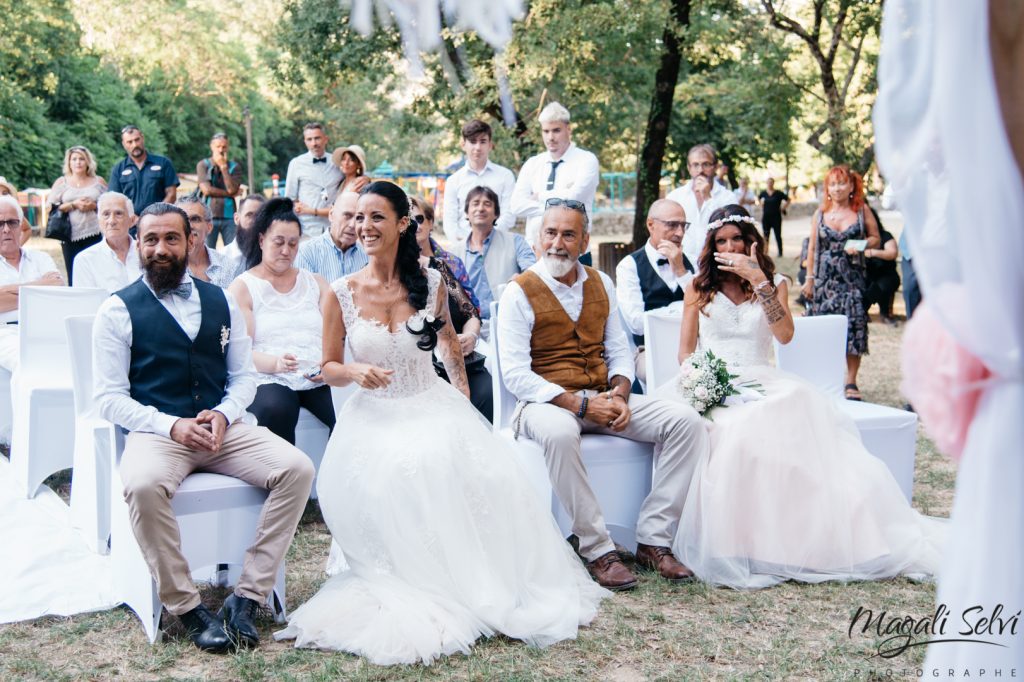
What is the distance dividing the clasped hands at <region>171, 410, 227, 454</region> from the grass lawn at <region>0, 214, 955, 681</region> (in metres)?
0.65

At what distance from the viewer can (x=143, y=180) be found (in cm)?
912

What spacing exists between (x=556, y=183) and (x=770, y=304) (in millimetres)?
2930

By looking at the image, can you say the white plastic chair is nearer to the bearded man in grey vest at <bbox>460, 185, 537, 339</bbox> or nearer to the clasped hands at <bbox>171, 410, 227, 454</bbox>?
the clasped hands at <bbox>171, 410, 227, 454</bbox>

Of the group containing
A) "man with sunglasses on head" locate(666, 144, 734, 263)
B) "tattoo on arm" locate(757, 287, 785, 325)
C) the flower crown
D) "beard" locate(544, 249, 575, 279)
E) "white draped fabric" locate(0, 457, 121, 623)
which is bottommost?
"white draped fabric" locate(0, 457, 121, 623)

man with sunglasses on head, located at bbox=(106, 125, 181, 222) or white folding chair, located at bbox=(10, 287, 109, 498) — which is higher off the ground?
man with sunglasses on head, located at bbox=(106, 125, 181, 222)

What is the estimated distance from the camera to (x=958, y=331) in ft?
5.49

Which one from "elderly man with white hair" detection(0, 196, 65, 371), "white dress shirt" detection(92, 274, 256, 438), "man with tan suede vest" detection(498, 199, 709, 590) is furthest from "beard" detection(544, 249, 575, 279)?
"elderly man with white hair" detection(0, 196, 65, 371)

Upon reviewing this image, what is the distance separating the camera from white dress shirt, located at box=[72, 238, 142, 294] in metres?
6.02

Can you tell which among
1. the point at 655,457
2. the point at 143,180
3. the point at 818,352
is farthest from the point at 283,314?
the point at 143,180

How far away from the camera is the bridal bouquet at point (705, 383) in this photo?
183 inches

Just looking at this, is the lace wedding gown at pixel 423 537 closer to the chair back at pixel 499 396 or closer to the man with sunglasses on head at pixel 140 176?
the chair back at pixel 499 396

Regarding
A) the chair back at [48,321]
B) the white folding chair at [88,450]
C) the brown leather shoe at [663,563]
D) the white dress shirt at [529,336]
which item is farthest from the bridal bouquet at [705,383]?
the chair back at [48,321]

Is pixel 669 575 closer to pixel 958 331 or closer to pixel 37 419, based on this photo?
pixel 958 331

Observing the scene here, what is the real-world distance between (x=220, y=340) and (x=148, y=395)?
343 mm
